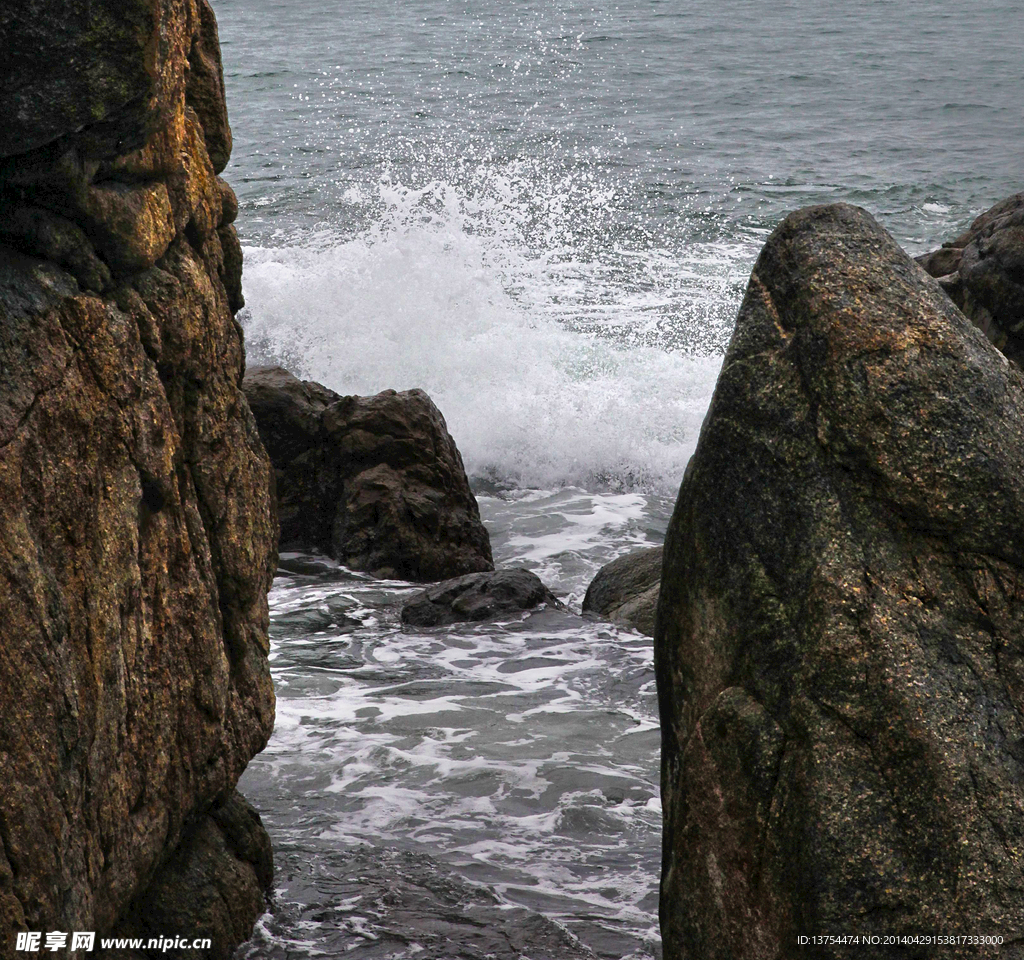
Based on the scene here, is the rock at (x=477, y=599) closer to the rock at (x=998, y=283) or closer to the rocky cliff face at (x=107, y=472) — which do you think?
the rock at (x=998, y=283)

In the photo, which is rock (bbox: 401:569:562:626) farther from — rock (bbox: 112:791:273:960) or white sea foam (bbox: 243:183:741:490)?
white sea foam (bbox: 243:183:741:490)

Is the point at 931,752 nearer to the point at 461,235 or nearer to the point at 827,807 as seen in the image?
the point at 827,807

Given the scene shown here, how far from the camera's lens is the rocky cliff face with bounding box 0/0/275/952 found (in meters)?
2.62

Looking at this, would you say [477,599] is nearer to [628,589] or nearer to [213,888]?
[628,589]

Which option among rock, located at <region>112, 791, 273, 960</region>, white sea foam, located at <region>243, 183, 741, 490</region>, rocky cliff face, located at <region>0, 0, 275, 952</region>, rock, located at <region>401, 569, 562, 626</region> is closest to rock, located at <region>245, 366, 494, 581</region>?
rock, located at <region>401, 569, 562, 626</region>

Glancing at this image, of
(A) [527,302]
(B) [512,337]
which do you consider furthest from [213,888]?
(A) [527,302]

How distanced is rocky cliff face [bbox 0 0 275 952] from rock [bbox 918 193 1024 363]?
20.3 ft

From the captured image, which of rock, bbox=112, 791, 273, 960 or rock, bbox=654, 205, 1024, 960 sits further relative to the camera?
rock, bbox=112, 791, 273, 960

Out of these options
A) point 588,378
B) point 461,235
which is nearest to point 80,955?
point 588,378

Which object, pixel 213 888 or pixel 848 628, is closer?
pixel 848 628

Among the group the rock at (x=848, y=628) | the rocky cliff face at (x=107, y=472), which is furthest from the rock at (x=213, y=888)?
the rock at (x=848, y=628)

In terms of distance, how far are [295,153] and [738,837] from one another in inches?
819

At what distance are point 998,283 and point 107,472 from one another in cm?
709

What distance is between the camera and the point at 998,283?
27.6 ft
